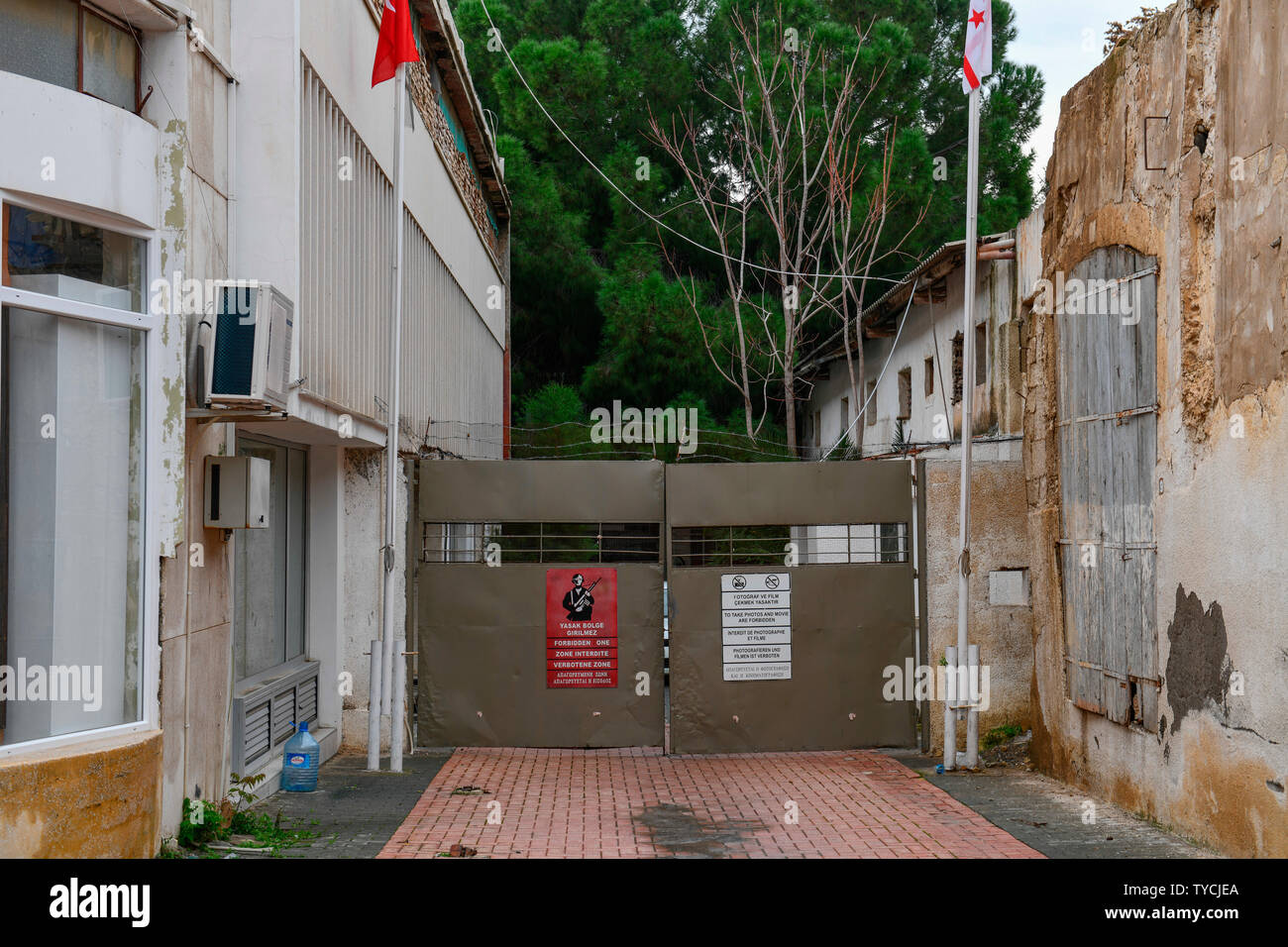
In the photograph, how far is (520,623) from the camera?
436 inches

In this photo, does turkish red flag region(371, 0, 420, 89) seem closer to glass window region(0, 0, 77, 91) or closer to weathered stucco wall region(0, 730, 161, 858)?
glass window region(0, 0, 77, 91)

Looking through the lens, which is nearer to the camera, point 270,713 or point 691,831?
point 691,831

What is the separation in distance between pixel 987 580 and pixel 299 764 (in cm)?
598

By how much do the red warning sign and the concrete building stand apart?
2223 millimetres

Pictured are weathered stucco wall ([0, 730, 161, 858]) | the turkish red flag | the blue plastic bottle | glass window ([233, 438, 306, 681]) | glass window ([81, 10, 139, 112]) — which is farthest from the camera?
the turkish red flag

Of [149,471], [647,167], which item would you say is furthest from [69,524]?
[647,167]

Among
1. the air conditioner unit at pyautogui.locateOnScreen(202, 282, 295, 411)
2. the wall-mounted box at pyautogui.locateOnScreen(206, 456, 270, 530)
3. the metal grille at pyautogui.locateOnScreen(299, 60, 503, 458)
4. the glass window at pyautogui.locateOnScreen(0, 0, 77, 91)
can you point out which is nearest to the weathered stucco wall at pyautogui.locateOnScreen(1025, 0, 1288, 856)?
the air conditioner unit at pyautogui.locateOnScreen(202, 282, 295, 411)

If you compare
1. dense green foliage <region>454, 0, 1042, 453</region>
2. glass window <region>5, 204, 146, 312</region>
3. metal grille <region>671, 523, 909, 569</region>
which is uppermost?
dense green foliage <region>454, 0, 1042, 453</region>

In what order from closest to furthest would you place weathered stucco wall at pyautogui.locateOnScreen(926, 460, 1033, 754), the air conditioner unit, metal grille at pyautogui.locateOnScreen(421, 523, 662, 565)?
1. the air conditioner unit
2. weathered stucco wall at pyautogui.locateOnScreen(926, 460, 1033, 754)
3. metal grille at pyautogui.locateOnScreen(421, 523, 662, 565)

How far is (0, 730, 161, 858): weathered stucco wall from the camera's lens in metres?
5.70

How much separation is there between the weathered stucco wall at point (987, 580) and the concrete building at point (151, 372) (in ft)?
17.2

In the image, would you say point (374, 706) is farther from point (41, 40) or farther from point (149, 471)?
point (41, 40)

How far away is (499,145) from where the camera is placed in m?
24.8
